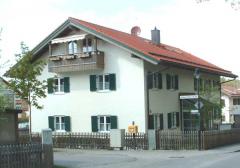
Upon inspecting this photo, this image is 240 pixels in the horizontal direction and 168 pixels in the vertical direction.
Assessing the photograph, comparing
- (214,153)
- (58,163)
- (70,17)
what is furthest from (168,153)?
(70,17)

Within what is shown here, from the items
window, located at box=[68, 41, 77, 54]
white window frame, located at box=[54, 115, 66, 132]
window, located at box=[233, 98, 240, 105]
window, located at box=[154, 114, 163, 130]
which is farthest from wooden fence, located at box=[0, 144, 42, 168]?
window, located at box=[233, 98, 240, 105]

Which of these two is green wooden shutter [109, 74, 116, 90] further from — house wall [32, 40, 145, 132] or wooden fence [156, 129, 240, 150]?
wooden fence [156, 129, 240, 150]

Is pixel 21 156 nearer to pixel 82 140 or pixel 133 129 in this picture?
pixel 133 129

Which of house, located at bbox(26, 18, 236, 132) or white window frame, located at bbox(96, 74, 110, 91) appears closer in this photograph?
house, located at bbox(26, 18, 236, 132)

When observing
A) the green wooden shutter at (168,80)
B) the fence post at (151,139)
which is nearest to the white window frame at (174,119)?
the green wooden shutter at (168,80)

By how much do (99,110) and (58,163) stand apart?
45.0ft

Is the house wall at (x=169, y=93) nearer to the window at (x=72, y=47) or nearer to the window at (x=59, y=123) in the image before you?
the window at (x=72, y=47)

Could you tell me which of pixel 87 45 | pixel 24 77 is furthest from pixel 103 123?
pixel 24 77

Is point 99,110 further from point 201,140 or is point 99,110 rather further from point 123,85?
point 201,140

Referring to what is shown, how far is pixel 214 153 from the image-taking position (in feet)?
87.7

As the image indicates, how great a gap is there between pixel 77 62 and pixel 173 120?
889cm

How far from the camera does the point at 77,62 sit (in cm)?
3509

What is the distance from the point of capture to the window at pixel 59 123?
37.0m

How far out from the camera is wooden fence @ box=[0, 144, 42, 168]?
17.6 meters
